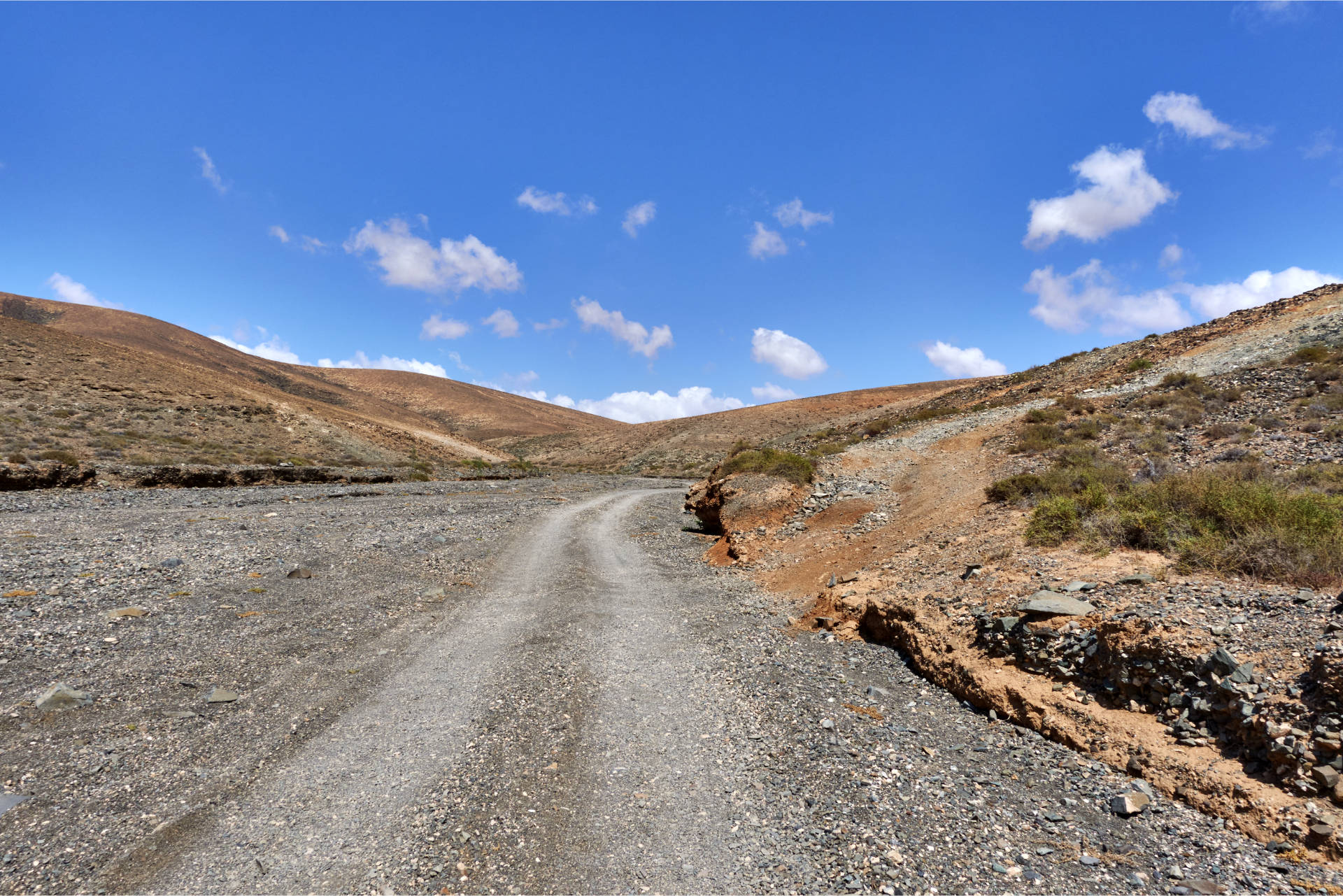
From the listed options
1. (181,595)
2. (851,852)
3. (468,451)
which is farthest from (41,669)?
(468,451)

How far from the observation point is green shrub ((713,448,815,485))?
65.4ft

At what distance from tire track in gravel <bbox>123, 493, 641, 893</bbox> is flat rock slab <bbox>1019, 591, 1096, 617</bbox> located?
23.8 feet

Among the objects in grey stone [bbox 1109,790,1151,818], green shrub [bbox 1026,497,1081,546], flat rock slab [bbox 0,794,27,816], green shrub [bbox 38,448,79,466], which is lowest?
flat rock slab [bbox 0,794,27,816]

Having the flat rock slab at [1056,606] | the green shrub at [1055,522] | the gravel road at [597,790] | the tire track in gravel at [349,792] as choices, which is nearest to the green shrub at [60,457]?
the gravel road at [597,790]

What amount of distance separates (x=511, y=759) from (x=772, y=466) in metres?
16.1

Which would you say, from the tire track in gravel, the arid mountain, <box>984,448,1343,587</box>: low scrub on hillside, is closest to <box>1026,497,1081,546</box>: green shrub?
<box>984,448,1343,587</box>: low scrub on hillside

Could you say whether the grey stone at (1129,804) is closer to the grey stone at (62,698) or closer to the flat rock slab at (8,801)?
the flat rock slab at (8,801)

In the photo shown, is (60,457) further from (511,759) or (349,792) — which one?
(511,759)

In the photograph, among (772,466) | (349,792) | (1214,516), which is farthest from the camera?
(772,466)

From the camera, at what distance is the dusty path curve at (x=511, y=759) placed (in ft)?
13.9

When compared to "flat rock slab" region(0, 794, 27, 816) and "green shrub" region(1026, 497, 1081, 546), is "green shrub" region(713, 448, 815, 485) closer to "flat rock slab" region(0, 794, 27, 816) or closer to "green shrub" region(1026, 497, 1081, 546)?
"green shrub" region(1026, 497, 1081, 546)

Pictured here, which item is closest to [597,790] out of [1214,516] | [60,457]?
[1214,516]

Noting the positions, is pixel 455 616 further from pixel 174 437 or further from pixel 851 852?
pixel 174 437

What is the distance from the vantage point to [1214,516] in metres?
8.11
